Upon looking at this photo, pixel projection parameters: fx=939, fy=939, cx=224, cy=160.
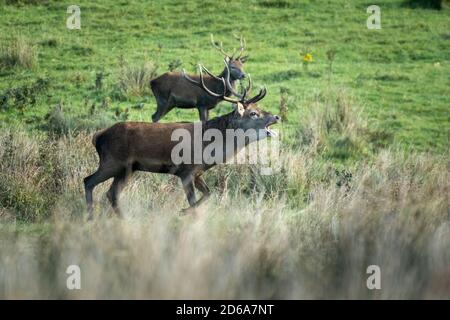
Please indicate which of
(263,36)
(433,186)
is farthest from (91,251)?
(263,36)

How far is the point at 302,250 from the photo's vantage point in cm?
963

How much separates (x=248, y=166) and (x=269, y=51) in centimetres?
755

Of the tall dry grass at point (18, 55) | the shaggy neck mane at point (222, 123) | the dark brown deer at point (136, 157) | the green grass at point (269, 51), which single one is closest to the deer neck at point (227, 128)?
the shaggy neck mane at point (222, 123)

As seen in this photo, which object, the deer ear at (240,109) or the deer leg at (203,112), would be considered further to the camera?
the deer leg at (203,112)

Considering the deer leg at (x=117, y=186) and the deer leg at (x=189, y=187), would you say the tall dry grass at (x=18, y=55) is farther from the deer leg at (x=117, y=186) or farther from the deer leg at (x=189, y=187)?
the deer leg at (x=189, y=187)

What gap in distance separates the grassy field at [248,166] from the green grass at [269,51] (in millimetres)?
54

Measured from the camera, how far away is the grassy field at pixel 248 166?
8.91 metres

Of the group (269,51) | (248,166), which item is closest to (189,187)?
(248,166)

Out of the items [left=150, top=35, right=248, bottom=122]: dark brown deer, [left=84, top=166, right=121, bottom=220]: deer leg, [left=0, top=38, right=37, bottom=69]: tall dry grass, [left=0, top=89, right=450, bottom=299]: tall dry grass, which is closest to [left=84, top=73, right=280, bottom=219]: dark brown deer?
[left=84, top=166, right=121, bottom=220]: deer leg

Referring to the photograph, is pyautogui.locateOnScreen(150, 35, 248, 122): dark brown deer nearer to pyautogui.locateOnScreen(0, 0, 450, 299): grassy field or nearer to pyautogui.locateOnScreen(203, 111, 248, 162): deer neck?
pyautogui.locateOnScreen(0, 0, 450, 299): grassy field

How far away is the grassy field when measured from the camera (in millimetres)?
8906

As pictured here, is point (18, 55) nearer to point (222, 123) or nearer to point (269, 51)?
point (269, 51)

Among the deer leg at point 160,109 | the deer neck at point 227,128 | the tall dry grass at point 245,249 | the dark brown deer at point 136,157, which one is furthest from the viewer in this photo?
the deer leg at point 160,109
